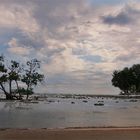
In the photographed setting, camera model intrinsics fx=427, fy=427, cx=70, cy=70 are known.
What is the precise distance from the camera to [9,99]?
95.3 metres

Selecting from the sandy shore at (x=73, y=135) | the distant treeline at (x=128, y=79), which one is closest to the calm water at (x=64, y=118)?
the sandy shore at (x=73, y=135)

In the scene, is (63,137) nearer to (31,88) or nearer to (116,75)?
(31,88)

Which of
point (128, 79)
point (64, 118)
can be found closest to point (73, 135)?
point (64, 118)

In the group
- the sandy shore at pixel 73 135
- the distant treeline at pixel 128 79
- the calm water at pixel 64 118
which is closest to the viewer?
the sandy shore at pixel 73 135

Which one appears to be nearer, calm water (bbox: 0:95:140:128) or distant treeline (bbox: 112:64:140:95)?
calm water (bbox: 0:95:140:128)

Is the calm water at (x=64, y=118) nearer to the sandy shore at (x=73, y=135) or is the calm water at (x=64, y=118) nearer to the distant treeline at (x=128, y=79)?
the sandy shore at (x=73, y=135)

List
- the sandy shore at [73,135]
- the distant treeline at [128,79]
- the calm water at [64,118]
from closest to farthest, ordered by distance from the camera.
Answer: the sandy shore at [73,135] → the calm water at [64,118] → the distant treeline at [128,79]

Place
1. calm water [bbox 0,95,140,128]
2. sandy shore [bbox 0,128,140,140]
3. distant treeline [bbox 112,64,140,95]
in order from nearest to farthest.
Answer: sandy shore [bbox 0,128,140,140]
calm water [bbox 0,95,140,128]
distant treeline [bbox 112,64,140,95]

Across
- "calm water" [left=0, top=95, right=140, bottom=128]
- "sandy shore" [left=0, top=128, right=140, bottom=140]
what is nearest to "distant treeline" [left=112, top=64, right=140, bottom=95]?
"calm water" [left=0, top=95, right=140, bottom=128]

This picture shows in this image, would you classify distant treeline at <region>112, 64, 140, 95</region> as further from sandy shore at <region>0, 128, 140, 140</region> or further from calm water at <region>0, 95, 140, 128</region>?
sandy shore at <region>0, 128, 140, 140</region>

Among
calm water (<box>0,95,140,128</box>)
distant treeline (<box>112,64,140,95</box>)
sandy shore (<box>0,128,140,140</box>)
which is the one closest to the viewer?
sandy shore (<box>0,128,140,140</box>)

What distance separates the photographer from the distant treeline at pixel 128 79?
171 m

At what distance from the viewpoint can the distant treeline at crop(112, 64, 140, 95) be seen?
171125 millimetres

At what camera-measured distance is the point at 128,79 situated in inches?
6781
